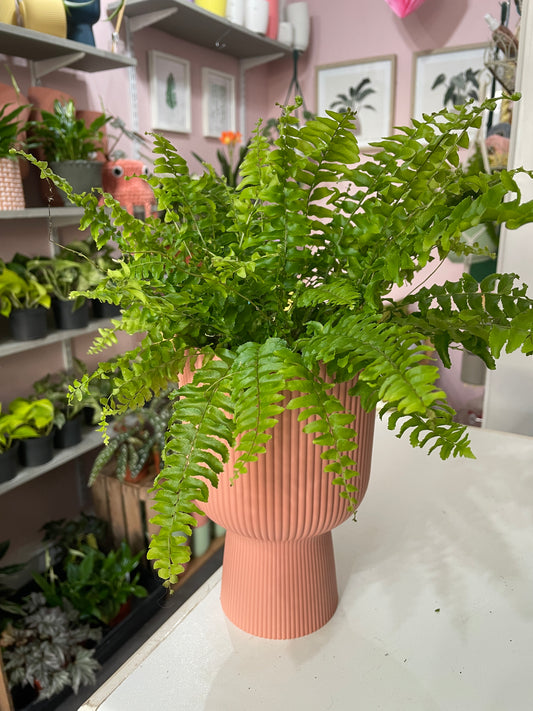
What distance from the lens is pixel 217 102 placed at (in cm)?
291

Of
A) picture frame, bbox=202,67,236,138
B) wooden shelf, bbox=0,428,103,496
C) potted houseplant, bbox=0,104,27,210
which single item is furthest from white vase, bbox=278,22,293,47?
wooden shelf, bbox=0,428,103,496

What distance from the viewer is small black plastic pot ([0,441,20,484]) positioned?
1624 millimetres

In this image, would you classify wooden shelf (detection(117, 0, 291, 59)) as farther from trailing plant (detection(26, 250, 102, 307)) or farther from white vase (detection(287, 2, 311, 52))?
trailing plant (detection(26, 250, 102, 307))

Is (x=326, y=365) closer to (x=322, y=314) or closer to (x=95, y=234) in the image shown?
(x=322, y=314)

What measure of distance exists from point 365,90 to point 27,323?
2232 millimetres

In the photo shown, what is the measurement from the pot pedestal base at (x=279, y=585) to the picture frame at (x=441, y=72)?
268 cm

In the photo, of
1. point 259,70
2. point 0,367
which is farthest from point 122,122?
point 259,70

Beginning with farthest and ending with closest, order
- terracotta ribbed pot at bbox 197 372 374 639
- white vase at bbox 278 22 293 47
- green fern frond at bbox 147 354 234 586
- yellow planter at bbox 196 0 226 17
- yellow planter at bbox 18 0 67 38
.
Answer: white vase at bbox 278 22 293 47
yellow planter at bbox 196 0 226 17
yellow planter at bbox 18 0 67 38
terracotta ribbed pot at bbox 197 372 374 639
green fern frond at bbox 147 354 234 586

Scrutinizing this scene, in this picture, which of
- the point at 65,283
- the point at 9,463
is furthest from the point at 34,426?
the point at 65,283

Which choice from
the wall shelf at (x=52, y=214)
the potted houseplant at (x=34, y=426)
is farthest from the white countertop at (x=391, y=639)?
the potted houseplant at (x=34, y=426)

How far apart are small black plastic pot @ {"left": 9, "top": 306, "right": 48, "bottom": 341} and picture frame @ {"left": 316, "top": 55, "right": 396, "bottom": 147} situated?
1.94 meters

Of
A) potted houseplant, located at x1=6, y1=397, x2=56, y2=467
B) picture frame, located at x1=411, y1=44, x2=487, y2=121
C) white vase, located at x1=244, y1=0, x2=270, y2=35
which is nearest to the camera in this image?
potted houseplant, located at x1=6, y1=397, x2=56, y2=467

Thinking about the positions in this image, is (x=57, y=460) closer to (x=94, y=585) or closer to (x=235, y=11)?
(x=94, y=585)

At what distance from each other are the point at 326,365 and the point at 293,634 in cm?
35
